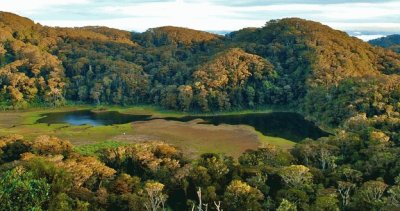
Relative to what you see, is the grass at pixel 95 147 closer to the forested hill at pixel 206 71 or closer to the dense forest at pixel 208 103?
the dense forest at pixel 208 103

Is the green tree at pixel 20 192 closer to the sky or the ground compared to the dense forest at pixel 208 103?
closer to the sky

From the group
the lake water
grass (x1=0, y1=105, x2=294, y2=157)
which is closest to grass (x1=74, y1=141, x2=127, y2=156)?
grass (x1=0, y1=105, x2=294, y2=157)

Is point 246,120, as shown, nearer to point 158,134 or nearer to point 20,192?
point 158,134

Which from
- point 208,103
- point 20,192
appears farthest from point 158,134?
point 20,192

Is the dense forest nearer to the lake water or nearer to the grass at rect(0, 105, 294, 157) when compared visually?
the lake water

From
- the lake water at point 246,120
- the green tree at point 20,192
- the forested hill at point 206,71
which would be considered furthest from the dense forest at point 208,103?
the lake water at point 246,120

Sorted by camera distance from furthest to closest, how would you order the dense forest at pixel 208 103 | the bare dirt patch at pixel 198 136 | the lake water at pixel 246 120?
1. the lake water at pixel 246 120
2. the bare dirt patch at pixel 198 136
3. the dense forest at pixel 208 103
